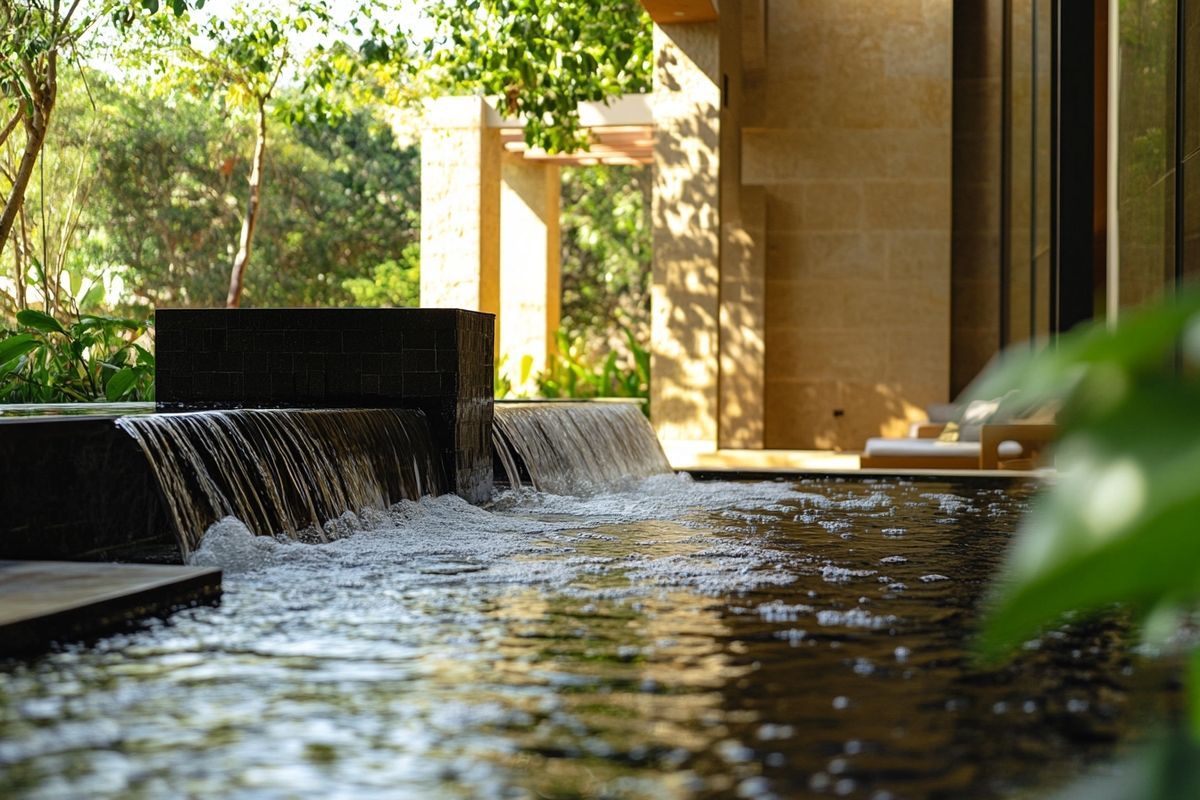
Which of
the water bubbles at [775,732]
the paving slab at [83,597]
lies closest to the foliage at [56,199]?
the paving slab at [83,597]

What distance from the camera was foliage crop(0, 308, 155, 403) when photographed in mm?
7633

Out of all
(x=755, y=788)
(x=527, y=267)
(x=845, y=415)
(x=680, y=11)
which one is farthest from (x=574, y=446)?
(x=527, y=267)

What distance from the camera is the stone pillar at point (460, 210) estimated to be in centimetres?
1352

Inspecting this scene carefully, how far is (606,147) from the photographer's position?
15039 mm

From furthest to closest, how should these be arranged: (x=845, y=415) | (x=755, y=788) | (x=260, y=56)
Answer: (x=845, y=415) → (x=260, y=56) → (x=755, y=788)

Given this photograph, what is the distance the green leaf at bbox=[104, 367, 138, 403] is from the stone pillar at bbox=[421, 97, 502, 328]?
5795mm

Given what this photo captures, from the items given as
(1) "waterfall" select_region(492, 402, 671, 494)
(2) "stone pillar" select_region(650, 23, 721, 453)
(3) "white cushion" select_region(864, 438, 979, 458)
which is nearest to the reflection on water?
(1) "waterfall" select_region(492, 402, 671, 494)

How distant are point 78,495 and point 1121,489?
3.86 meters

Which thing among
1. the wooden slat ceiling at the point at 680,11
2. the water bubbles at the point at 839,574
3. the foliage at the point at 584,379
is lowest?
the water bubbles at the point at 839,574

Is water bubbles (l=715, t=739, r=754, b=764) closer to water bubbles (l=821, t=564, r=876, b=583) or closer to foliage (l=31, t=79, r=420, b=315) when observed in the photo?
water bubbles (l=821, t=564, r=876, b=583)

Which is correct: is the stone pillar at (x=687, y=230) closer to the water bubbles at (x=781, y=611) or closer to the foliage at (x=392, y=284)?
the water bubbles at (x=781, y=611)

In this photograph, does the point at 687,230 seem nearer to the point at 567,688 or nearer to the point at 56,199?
the point at 567,688

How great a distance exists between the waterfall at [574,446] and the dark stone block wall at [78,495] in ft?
8.48

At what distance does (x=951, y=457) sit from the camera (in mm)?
9391
